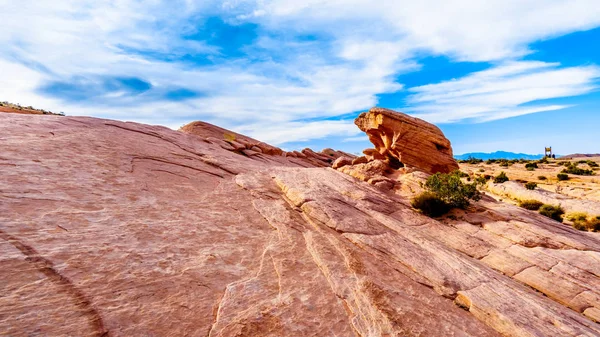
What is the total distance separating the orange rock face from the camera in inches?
1043

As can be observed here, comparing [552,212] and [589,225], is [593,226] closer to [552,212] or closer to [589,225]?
[589,225]

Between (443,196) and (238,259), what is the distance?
1457 centimetres

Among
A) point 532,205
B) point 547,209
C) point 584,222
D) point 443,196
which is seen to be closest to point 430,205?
point 443,196

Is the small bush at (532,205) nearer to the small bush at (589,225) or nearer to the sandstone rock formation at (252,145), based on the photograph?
the small bush at (589,225)

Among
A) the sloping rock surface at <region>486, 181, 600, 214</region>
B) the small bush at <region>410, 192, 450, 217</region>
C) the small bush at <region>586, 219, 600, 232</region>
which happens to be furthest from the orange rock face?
the sloping rock surface at <region>486, 181, 600, 214</region>

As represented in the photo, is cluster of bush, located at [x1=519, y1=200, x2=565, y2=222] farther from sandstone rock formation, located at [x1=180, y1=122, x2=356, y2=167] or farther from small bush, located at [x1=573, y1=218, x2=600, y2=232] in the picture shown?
sandstone rock formation, located at [x1=180, y1=122, x2=356, y2=167]

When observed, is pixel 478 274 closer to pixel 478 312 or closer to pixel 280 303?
pixel 478 312

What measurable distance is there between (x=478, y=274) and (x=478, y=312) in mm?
2529

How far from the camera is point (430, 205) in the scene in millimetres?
17500

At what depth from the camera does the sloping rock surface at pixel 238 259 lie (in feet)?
19.2

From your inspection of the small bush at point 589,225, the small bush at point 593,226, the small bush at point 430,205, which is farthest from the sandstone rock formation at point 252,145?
the small bush at point 593,226

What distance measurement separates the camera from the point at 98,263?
660 cm

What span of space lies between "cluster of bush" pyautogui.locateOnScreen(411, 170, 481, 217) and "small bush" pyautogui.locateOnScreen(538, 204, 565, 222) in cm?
1341

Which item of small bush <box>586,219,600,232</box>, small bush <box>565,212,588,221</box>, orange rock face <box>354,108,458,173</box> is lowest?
small bush <box>586,219,600,232</box>
